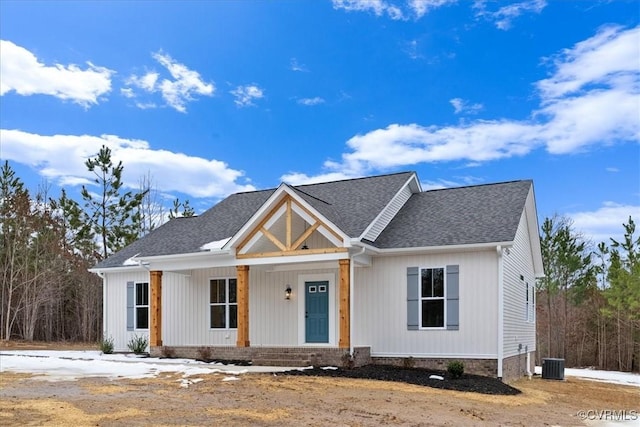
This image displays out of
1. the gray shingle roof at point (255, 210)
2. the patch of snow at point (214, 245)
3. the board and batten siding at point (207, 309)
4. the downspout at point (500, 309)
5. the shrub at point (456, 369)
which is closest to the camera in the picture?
the shrub at point (456, 369)

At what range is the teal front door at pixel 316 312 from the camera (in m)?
17.7

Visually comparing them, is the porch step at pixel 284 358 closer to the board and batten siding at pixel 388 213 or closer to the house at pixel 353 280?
the house at pixel 353 280

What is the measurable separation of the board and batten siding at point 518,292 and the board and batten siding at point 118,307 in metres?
→ 11.6

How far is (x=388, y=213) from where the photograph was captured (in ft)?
59.4

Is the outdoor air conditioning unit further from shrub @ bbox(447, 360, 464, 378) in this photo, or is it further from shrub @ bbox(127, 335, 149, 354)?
shrub @ bbox(127, 335, 149, 354)

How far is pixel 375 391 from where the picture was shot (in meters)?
11.9

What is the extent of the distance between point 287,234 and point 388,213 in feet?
11.0

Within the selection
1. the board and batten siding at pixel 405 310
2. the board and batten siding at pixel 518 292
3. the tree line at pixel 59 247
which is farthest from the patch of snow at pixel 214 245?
the tree line at pixel 59 247

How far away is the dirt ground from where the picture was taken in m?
8.62

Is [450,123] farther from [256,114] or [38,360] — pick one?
[38,360]

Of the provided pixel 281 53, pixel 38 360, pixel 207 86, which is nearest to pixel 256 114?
pixel 207 86

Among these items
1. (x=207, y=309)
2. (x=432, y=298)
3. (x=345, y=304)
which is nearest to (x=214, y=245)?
(x=207, y=309)

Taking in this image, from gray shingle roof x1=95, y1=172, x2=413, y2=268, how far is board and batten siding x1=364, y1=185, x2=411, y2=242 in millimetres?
171

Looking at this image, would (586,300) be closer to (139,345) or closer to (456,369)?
(456,369)
